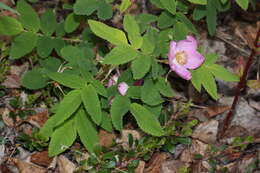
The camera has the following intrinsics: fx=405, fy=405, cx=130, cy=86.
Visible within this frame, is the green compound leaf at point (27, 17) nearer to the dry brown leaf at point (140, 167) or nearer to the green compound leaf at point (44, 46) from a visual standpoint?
the green compound leaf at point (44, 46)

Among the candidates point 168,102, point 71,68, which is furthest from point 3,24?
point 168,102

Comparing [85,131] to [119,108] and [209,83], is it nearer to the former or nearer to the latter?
[119,108]

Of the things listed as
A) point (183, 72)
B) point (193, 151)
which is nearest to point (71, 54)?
point (183, 72)

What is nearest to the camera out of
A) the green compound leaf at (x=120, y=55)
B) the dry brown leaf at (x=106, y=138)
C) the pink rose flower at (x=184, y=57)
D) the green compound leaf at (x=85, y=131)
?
the green compound leaf at (x=120, y=55)

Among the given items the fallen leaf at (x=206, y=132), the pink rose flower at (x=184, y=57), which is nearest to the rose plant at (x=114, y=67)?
the pink rose flower at (x=184, y=57)

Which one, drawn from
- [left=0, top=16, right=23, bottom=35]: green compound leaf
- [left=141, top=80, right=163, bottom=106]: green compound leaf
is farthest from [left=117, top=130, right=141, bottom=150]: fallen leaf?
[left=0, top=16, right=23, bottom=35]: green compound leaf

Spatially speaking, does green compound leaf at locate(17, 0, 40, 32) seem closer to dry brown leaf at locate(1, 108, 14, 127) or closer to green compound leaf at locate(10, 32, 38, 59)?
green compound leaf at locate(10, 32, 38, 59)

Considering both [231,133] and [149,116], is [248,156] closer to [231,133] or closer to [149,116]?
[231,133]
